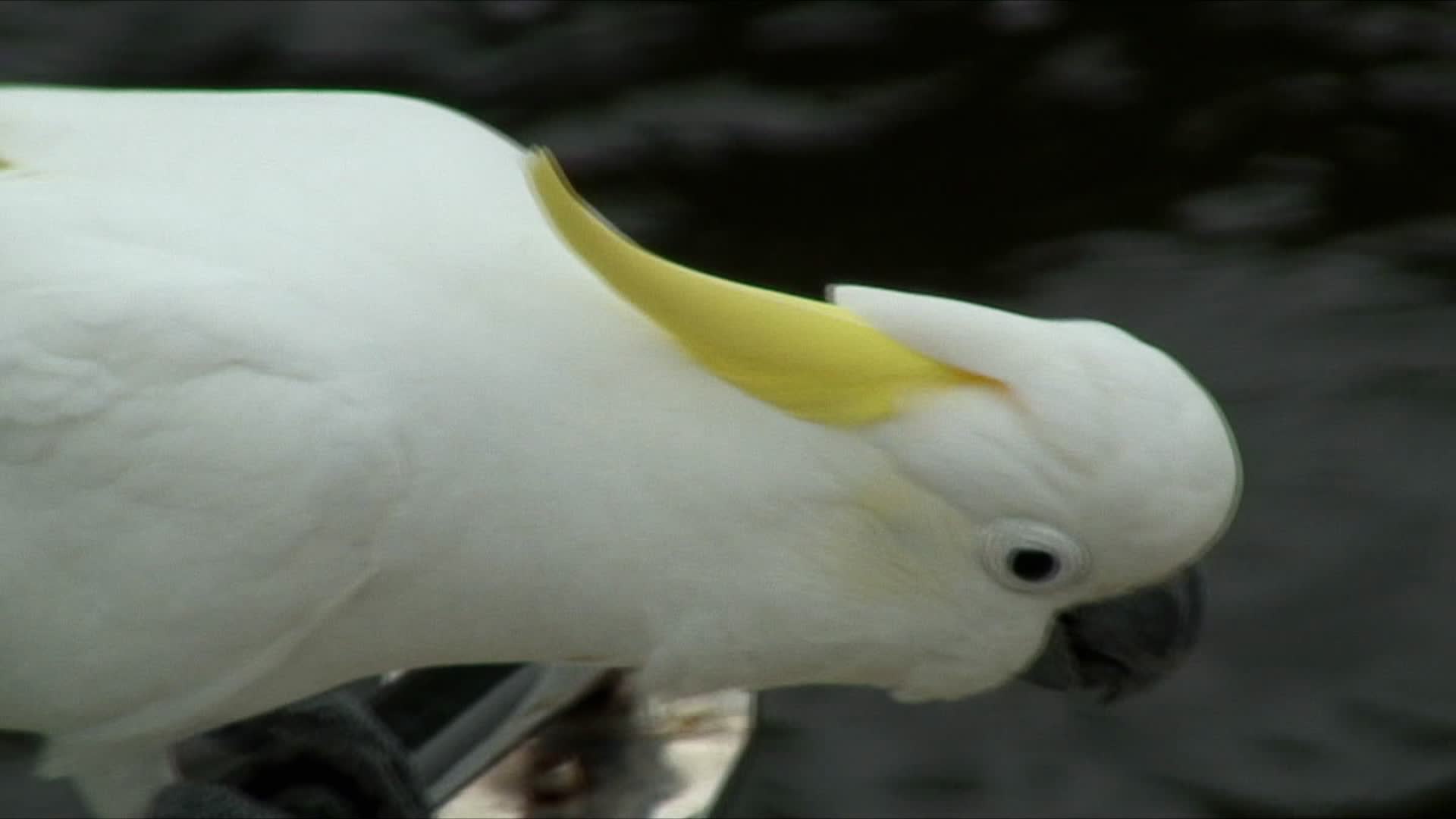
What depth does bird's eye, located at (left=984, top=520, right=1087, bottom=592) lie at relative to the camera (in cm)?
174


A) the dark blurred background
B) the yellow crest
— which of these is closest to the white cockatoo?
the yellow crest

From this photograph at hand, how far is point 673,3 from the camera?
3.73 meters

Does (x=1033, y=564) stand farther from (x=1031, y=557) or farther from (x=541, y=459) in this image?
(x=541, y=459)

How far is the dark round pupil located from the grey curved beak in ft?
0.29

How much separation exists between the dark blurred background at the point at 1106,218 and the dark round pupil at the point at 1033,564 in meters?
0.81

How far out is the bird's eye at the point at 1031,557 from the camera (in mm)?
1736

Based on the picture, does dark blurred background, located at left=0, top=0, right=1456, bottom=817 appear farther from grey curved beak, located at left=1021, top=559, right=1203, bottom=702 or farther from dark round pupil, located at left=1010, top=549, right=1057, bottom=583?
dark round pupil, located at left=1010, top=549, right=1057, bottom=583

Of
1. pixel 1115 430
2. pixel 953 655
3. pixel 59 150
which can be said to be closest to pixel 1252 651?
pixel 953 655

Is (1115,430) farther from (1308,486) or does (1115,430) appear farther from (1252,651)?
(1308,486)

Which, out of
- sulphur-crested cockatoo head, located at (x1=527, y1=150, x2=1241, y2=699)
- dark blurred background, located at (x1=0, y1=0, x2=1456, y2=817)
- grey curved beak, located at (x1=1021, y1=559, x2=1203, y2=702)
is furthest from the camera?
dark blurred background, located at (x1=0, y1=0, x2=1456, y2=817)

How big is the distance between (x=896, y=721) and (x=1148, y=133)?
1317 millimetres

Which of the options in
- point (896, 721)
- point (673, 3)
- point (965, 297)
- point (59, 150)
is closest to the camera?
point (59, 150)

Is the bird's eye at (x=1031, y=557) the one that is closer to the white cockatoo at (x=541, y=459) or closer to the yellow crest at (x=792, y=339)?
the white cockatoo at (x=541, y=459)

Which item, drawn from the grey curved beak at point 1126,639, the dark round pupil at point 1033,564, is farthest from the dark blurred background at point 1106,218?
the dark round pupil at point 1033,564
